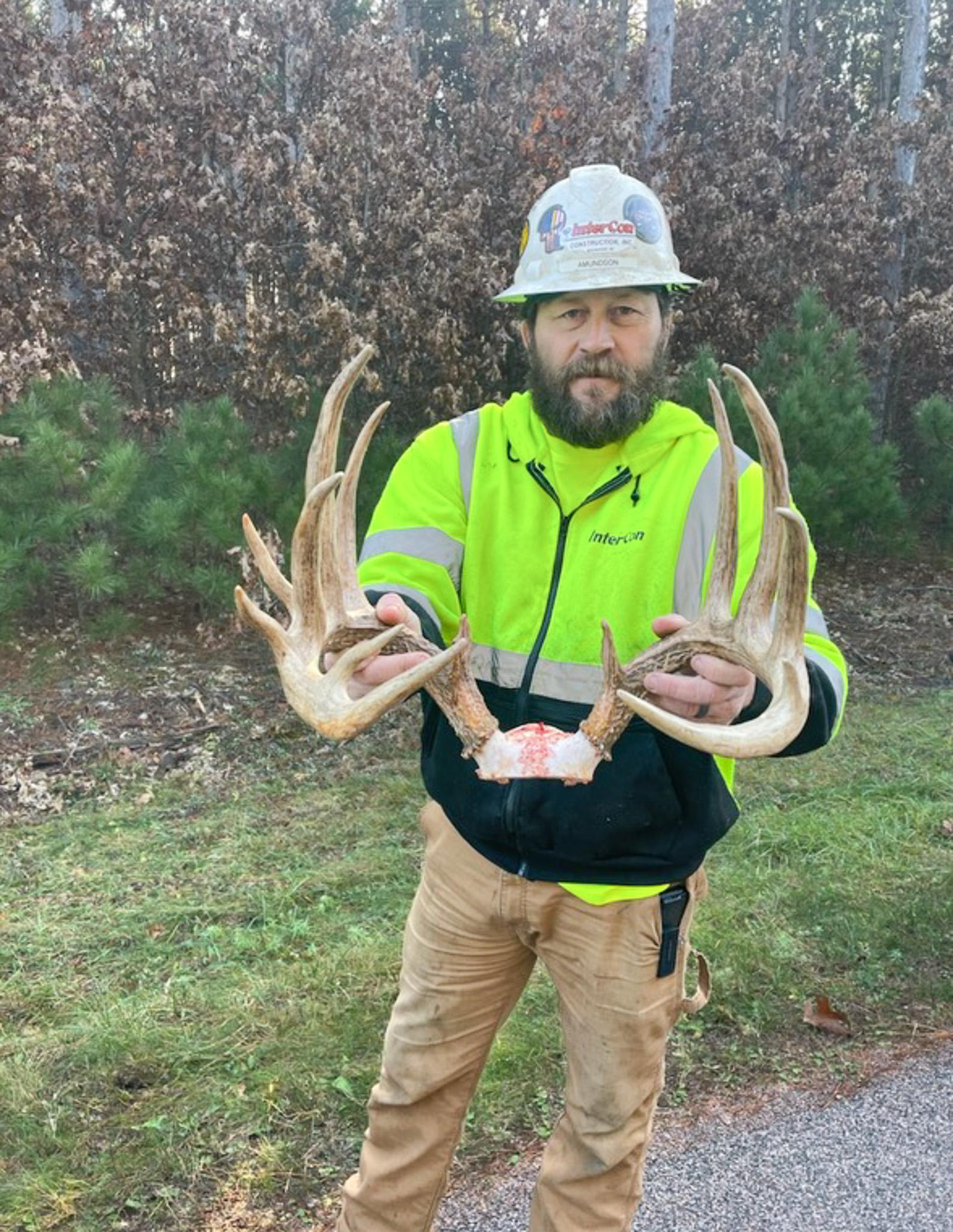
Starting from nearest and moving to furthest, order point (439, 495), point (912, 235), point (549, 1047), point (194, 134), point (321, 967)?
point (439, 495) < point (549, 1047) < point (321, 967) < point (194, 134) < point (912, 235)

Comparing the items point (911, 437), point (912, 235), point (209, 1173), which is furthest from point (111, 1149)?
point (912, 235)

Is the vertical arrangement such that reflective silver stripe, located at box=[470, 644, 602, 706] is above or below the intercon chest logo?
below

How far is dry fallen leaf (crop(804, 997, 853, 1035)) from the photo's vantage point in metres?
3.61

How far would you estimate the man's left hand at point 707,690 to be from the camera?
2.03 meters

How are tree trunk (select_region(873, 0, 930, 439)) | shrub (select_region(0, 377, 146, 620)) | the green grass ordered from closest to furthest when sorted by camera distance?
the green grass < shrub (select_region(0, 377, 146, 620)) < tree trunk (select_region(873, 0, 930, 439))

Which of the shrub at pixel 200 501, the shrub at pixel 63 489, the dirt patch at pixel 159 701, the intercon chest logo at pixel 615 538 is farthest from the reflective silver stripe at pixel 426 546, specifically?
the shrub at pixel 63 489

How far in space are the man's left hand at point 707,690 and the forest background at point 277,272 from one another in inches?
216

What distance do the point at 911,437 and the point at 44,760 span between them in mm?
9289

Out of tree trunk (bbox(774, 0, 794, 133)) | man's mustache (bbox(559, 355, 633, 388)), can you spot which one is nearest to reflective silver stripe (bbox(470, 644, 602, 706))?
man's mustache (bbox(559, 355, 633, 388))

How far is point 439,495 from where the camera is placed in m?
2.44

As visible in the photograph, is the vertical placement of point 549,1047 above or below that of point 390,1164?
below

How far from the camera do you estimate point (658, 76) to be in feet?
36.1

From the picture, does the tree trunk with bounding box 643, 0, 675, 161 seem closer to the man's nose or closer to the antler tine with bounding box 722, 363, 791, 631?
the man's nose

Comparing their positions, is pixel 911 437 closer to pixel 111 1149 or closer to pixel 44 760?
pixel 44 760
